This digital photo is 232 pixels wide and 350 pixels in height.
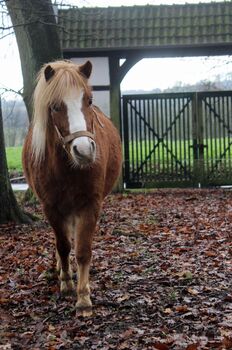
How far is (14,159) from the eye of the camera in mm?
33062

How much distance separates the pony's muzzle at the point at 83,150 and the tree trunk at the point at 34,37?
7.39 metres

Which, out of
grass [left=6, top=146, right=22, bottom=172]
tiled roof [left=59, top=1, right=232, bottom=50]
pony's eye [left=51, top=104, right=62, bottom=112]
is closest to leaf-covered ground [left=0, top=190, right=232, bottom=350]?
pony's eye [left=51, top=104, right=62, bottom=112]

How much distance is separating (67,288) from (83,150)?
174 cm

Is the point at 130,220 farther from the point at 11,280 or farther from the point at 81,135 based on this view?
the point at 81,135

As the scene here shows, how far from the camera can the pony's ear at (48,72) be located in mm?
4973

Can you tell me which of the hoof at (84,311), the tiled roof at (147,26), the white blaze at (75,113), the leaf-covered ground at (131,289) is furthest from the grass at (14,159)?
the white blaze at (75,113)

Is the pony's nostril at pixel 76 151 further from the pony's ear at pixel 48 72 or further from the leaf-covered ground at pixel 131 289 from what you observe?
the leaf-covered ground at pixel 131 289

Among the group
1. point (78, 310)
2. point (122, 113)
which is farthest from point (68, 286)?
point (122, 113)

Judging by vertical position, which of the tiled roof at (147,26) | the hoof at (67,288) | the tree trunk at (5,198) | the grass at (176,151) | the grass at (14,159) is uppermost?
the tiled roof at (147,26)

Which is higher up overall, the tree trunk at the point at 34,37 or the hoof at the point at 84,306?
the tree trunk at the point at 34,37

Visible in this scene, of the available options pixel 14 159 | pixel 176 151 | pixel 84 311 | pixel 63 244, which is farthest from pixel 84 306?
pixel 14 159

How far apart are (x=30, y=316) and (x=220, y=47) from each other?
40.2 ft

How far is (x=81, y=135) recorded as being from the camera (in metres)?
4.56

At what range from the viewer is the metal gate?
16359 millimetres
